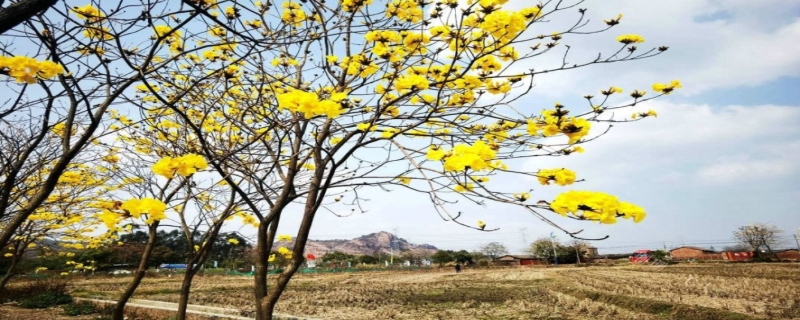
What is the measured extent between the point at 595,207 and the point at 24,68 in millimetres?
2275

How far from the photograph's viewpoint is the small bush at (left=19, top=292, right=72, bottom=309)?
11609 mm

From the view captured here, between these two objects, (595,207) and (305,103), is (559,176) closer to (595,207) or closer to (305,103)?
(595,207)

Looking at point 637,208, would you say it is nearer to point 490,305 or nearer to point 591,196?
point 591,196

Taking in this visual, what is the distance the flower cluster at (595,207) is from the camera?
4.20 ft

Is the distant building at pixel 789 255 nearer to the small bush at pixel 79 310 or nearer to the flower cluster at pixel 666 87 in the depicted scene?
the flower cluster at pixel 666 87

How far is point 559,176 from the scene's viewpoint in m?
1.80

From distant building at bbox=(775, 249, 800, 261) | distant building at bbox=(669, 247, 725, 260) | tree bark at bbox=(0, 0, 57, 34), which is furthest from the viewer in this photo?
distant building at bbox=(669, 247, 725, 260)

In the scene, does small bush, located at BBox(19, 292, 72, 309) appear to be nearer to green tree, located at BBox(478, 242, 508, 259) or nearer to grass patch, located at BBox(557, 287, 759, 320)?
grass patch, located at BBox(557, 287, 759, 320)

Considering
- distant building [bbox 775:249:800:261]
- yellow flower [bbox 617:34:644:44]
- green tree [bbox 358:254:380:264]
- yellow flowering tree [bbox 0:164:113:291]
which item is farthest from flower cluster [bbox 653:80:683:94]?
green tree [bbox 358:254:380:264]

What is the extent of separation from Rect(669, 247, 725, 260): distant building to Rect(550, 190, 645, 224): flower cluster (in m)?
63.3

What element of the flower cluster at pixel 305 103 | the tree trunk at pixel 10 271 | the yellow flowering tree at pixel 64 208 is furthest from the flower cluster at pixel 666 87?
the tree trunk at pixel 10 271

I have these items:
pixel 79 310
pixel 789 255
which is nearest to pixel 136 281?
pixel 79 310

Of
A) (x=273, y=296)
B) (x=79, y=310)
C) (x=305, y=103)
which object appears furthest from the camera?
(x=79, y=310)

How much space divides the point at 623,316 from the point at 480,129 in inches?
329
